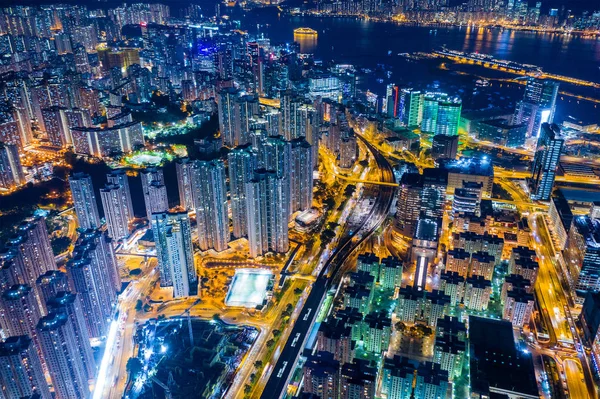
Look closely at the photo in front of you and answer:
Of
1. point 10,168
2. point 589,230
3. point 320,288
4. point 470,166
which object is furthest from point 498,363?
point 10,168

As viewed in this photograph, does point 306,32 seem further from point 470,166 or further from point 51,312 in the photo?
point 51,312

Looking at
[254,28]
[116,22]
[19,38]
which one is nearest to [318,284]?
A: [19,38]

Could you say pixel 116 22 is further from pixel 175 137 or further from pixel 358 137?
pixel 358 137

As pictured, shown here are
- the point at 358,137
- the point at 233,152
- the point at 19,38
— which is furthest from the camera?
the point at 19,38

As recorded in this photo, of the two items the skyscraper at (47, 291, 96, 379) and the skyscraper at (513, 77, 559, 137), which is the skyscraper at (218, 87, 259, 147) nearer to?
the skyscraper at (47, 291, 96, 379)

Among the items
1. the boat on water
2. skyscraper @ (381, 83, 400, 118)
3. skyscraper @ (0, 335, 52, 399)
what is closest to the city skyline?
skyscraper @ (0, 335, 52, 399)

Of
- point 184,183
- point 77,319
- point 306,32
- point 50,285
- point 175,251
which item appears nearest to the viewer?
point 77,319
